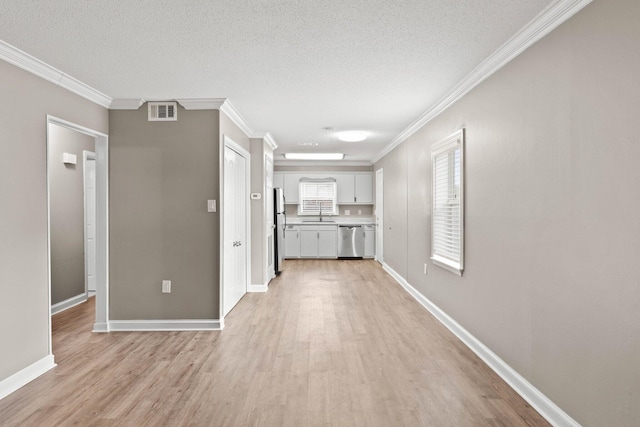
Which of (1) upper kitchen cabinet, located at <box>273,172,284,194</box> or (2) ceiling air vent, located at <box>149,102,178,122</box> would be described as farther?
(1) upper kitchen cabinet, located at <box>273,172,284,194</box>

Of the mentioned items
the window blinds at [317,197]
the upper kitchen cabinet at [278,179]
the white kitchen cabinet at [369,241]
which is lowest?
the white kitchen cabinet at [369,241]

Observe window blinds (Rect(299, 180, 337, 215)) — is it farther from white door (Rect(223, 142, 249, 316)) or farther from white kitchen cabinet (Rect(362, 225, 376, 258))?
white door (Rect(223, 142, 249, 316))

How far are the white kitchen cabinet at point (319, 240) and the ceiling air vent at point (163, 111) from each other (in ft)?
17.8

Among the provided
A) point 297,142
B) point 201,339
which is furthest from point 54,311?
point 297,142

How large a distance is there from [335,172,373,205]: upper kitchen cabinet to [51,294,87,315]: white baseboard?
5.90m

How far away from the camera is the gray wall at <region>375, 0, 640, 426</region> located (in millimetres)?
1780

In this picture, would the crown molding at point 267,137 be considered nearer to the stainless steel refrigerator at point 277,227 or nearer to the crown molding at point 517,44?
the stainless steel refrigerator at point 277,227

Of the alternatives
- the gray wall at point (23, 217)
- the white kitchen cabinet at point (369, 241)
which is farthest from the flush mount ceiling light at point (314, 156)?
the gray wall at point (23, 217)

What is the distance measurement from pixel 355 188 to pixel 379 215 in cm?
118

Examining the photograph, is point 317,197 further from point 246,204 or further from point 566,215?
point 566,215

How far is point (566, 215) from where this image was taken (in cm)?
219

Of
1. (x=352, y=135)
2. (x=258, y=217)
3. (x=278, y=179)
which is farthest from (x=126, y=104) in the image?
(x=278, y=179)

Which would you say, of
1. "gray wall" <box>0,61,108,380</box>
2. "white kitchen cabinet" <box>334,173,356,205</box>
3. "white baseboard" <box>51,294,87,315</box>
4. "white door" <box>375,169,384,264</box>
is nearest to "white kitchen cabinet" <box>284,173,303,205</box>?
"white kitchen cabinet" <box>334,173,356,205</box>

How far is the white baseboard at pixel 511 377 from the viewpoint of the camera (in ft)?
7.38
